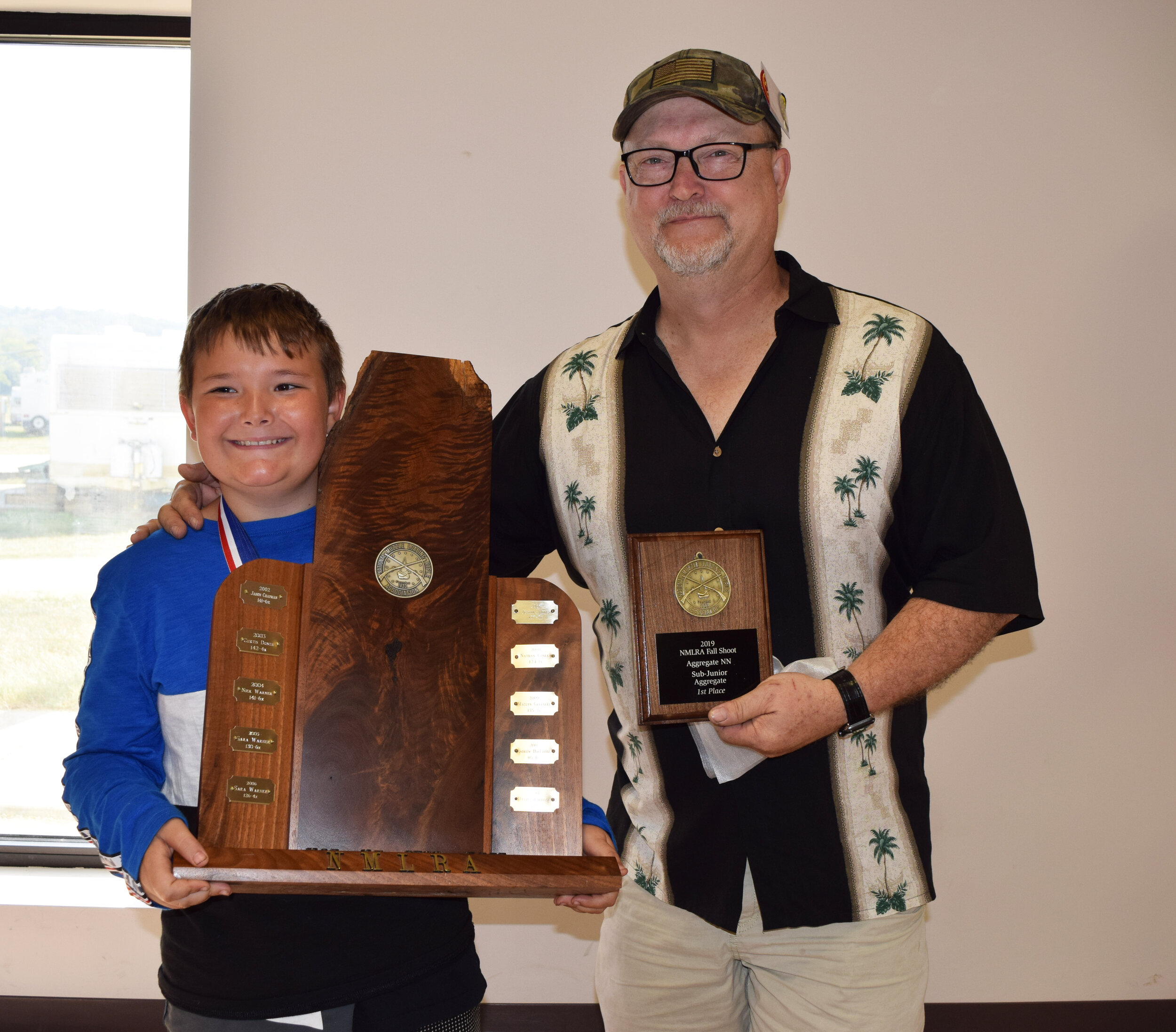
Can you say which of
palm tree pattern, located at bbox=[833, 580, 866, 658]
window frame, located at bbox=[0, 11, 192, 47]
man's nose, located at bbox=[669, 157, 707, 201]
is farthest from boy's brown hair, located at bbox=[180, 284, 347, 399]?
window frame, located at bbox=[0, 11, 192, 47]

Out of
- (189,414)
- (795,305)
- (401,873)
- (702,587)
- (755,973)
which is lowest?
(755,973)

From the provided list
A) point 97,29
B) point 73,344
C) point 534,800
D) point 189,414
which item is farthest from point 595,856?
point 97,29

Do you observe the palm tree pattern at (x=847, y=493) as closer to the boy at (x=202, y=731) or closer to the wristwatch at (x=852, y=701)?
the wristwatch at (x=852, y=701)

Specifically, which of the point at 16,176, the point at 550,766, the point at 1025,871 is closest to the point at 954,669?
the point at 550,766

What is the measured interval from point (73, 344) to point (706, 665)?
2349 mm

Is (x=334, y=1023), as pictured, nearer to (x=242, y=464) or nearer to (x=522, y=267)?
(x=242, y=464)

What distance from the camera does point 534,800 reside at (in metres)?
1.15

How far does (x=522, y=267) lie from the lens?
2451mm

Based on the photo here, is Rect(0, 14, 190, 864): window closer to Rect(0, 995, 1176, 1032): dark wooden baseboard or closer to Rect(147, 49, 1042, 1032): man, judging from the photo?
Rect(0, 995, 1176, 1032): dark wooden baseboard

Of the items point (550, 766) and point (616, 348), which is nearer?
point (550, 766)

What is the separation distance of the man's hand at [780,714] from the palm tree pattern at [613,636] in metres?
0.31

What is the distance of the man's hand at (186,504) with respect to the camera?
47.3 inches

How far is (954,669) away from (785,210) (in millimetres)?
1463

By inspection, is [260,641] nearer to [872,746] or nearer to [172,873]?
[172,873]
